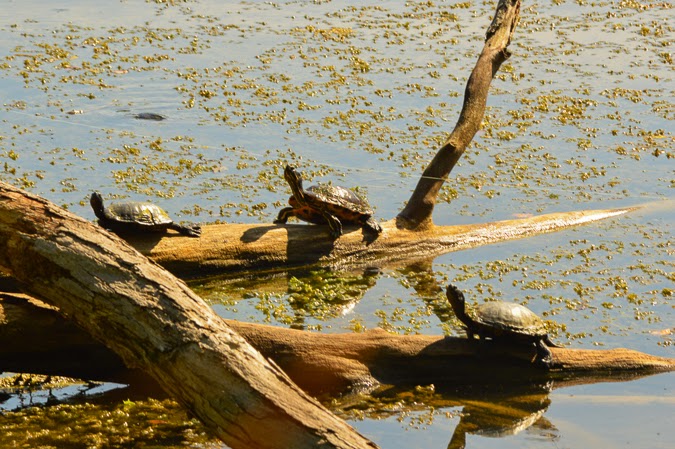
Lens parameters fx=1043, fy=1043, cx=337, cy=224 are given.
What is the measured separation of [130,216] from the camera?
24.2 feet

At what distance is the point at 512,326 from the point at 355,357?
101 cm

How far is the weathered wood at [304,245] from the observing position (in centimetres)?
762

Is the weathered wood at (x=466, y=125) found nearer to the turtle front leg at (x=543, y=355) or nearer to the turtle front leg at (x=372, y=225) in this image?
the turtle front leg at (x=372, y=225)

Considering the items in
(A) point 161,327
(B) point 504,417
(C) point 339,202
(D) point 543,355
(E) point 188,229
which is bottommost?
(B) point 504,417

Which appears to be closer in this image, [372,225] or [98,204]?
[98,204]

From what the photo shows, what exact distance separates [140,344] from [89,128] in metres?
6.97

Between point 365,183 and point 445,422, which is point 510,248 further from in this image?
point 445,422

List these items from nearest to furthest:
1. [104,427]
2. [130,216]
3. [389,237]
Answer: [104,427] < [130,216] < [389,237]

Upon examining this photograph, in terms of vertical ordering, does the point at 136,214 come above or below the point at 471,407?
above

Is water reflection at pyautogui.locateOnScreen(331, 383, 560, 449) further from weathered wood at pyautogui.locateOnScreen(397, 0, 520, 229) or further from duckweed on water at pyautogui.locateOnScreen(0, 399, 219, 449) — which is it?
weathered wood at pyautogui.locateOnScreen(397, 0, 520, 229)

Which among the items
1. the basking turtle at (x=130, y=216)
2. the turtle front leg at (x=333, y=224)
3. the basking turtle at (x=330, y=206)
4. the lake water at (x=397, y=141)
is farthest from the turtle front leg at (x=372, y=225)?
the basking turtle at (x=130, y=216)

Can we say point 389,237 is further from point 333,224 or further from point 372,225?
point 333,224

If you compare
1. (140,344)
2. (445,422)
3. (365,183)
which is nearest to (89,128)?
(365,183)

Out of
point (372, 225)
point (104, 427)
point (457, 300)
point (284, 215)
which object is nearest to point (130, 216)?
point (284, 215)
